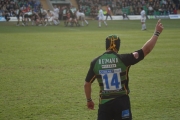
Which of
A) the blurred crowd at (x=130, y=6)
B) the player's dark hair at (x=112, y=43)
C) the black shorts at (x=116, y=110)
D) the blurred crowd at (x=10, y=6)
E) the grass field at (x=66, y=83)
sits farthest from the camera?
the blurred crowd at (x=130, y=6)

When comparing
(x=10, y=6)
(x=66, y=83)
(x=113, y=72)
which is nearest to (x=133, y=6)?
(x=10, y=6)

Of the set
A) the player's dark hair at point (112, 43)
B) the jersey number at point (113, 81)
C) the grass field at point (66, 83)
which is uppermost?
the player's dark hair at point (112, 43)

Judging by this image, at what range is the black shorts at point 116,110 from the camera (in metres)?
5.47

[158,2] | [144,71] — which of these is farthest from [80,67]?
[158,2]

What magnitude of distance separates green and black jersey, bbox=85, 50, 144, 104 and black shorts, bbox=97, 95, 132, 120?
81mm

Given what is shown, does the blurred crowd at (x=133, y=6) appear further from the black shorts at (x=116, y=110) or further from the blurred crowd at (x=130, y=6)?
the black shorts at (x=116, y=110)

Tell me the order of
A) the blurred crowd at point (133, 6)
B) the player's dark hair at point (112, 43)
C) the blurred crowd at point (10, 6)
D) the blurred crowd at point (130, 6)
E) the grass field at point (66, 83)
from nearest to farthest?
the player's dark hair at point (112, 43) < the grass field at point (66, 83) < the blurred crowd at point (10, 6) < the blurred crowd at point (130, 6) < the blurred crowd at point (133, 6)

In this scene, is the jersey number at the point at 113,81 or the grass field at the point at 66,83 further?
the grass field at the point at 66,83

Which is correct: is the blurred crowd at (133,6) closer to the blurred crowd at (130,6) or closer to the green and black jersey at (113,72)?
the blurred crowd at (130,6)

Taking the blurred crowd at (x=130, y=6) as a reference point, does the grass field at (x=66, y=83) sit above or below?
below

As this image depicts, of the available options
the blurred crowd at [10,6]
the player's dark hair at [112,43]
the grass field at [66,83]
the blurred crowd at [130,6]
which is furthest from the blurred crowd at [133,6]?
the player's dark hair at [112,43]

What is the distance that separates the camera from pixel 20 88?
11078mm

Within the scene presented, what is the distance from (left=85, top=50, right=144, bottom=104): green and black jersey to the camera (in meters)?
5.54

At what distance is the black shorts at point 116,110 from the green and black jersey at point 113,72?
0.27 ft
